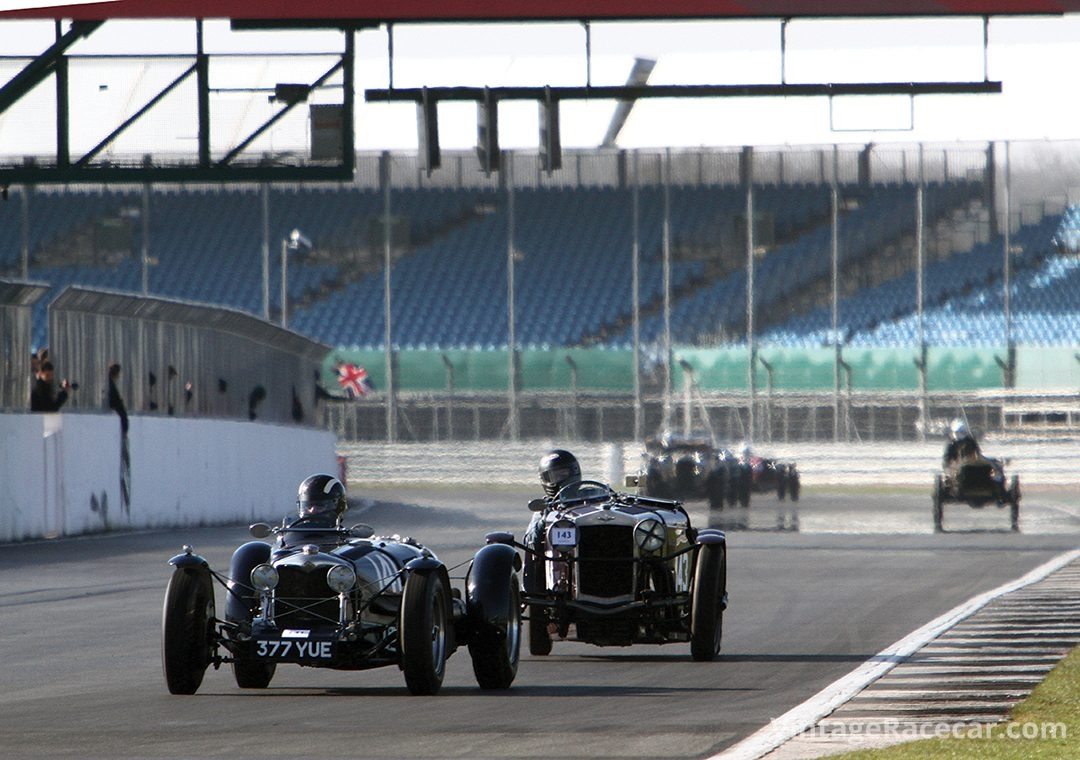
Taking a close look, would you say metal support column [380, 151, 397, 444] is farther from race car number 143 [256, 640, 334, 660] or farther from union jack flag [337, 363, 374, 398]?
race car number 143 [256, 640, 334, 660]

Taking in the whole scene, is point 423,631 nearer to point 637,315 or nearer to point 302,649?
point 302,649

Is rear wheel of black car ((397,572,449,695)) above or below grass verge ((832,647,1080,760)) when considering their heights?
above

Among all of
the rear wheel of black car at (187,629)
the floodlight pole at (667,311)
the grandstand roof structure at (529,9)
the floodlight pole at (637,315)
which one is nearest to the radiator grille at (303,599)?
the rear wheel of black car at (187,629)

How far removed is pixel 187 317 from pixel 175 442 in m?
2.73

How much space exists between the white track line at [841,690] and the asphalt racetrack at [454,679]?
5.1 inches

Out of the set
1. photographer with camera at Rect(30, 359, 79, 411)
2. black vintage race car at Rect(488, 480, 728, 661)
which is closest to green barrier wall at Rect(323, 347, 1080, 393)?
photographer with camera at Rect(30, 359, 79, 411)

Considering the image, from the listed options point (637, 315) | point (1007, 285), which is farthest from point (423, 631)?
point (1007, 285)

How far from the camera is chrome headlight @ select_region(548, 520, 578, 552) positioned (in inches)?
455

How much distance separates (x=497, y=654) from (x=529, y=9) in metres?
→ 10.1

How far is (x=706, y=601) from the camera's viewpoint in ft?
37.2

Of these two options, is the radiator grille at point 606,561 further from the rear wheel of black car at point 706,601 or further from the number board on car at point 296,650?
the number board on car at point 296,650

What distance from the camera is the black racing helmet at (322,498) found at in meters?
10.3

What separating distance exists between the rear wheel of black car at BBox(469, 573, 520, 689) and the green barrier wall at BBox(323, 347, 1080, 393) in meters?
39.9

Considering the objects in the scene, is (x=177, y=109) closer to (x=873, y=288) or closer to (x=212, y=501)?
(x=212, y=501)
